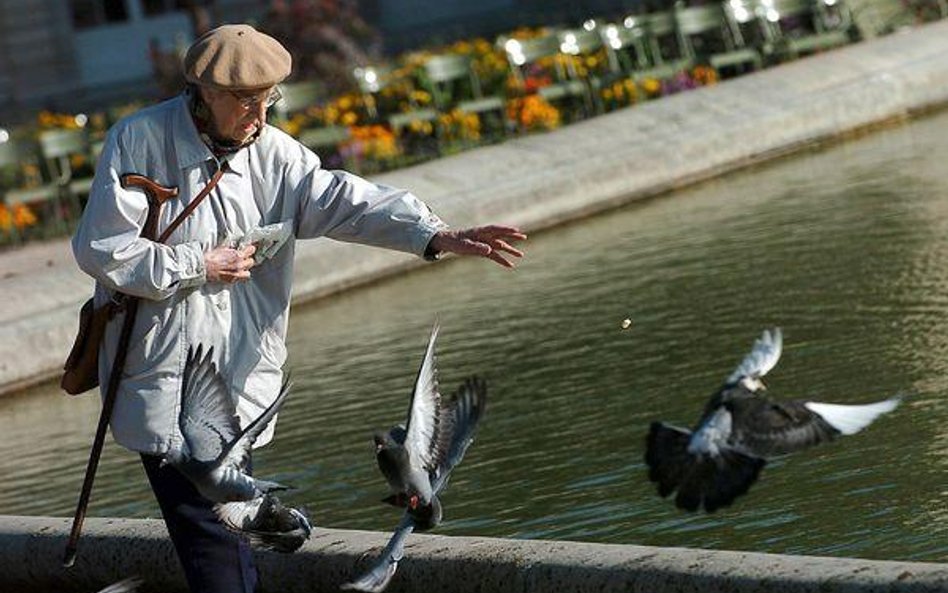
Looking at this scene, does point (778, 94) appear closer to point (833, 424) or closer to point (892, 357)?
point (892, 357)

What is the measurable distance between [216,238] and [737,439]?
56.2 inches

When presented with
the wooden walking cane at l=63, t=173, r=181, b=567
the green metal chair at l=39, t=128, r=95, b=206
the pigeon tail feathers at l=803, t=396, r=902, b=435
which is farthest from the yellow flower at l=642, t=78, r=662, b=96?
the pigeon tail feathers at l=803, t=396, r=902, b=435

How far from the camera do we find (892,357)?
9.75 m

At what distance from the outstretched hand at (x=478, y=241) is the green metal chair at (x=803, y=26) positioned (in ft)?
55.2

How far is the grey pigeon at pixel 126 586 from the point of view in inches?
259

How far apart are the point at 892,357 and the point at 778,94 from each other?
940cm

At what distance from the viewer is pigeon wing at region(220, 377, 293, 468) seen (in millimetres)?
5961

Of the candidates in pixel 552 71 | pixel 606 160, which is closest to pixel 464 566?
pixel 606 160

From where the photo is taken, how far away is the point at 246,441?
602 cm

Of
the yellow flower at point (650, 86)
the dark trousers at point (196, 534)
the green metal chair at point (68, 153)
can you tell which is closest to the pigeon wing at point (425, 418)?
the dark trousers at point (196, 534)

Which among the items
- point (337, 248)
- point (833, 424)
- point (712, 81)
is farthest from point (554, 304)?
point (712, 81)

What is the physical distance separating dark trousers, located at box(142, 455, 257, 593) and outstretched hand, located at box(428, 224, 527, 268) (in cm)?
89

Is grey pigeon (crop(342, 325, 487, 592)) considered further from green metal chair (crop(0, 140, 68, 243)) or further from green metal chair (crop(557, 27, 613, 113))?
green metal chair (crop(557, 27, 613, 113))

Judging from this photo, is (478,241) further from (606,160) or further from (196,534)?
(606,160)
